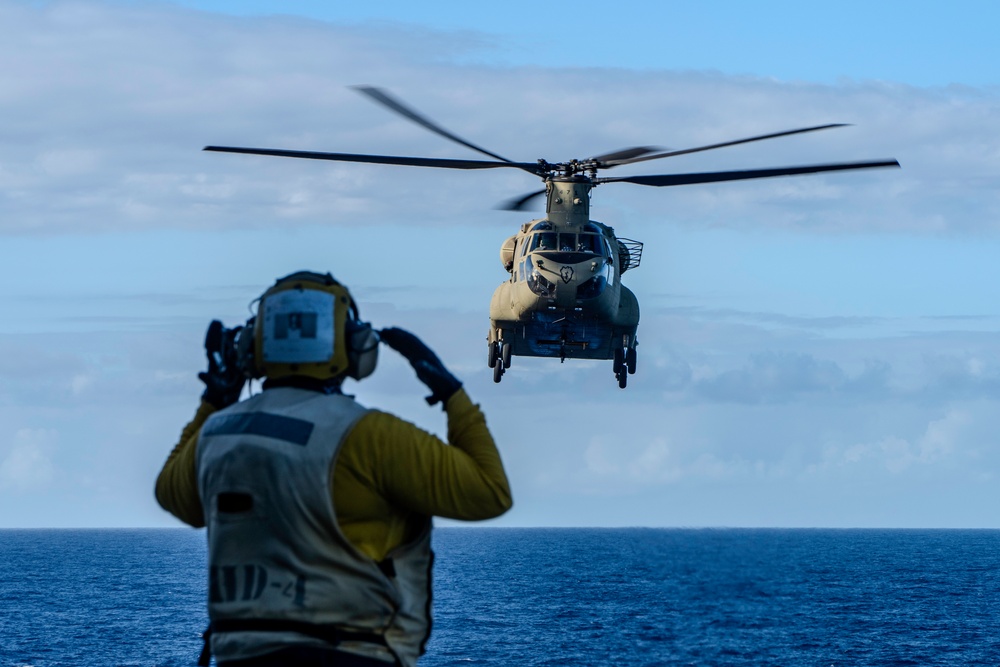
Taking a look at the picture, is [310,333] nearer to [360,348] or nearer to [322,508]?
[360,348]

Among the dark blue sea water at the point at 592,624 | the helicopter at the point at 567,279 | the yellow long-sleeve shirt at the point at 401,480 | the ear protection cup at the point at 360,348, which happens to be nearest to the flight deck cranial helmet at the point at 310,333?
the ear protection cup at the point at 360,348

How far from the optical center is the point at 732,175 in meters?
25.8

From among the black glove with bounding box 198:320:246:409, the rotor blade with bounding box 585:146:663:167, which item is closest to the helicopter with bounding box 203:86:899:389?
the rotor blade with bounding box 585:146:663:167

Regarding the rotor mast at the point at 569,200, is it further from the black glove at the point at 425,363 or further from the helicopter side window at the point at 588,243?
the black glove at the point at 425,363

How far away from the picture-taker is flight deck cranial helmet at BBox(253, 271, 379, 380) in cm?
468

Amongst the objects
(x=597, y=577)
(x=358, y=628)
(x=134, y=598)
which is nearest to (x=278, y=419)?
(x=358, y=628)

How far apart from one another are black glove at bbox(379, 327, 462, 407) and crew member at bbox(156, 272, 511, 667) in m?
0.11

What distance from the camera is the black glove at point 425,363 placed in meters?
4.79

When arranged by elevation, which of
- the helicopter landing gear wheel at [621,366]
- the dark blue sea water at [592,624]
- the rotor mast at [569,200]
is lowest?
the dark blue sea water at [592,624]

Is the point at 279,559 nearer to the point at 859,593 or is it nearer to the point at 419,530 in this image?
the point at 419,530

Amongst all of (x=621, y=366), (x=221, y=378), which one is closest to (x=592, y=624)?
(x=621, y=366)

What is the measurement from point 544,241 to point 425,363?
2577 centimetres

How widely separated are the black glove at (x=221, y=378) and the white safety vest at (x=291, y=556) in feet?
2.08

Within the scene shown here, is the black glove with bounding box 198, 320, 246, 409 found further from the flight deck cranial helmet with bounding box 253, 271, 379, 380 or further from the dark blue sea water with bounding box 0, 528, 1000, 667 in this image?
the dark blue sea water with bounding box 0, 528, 1000, 667
